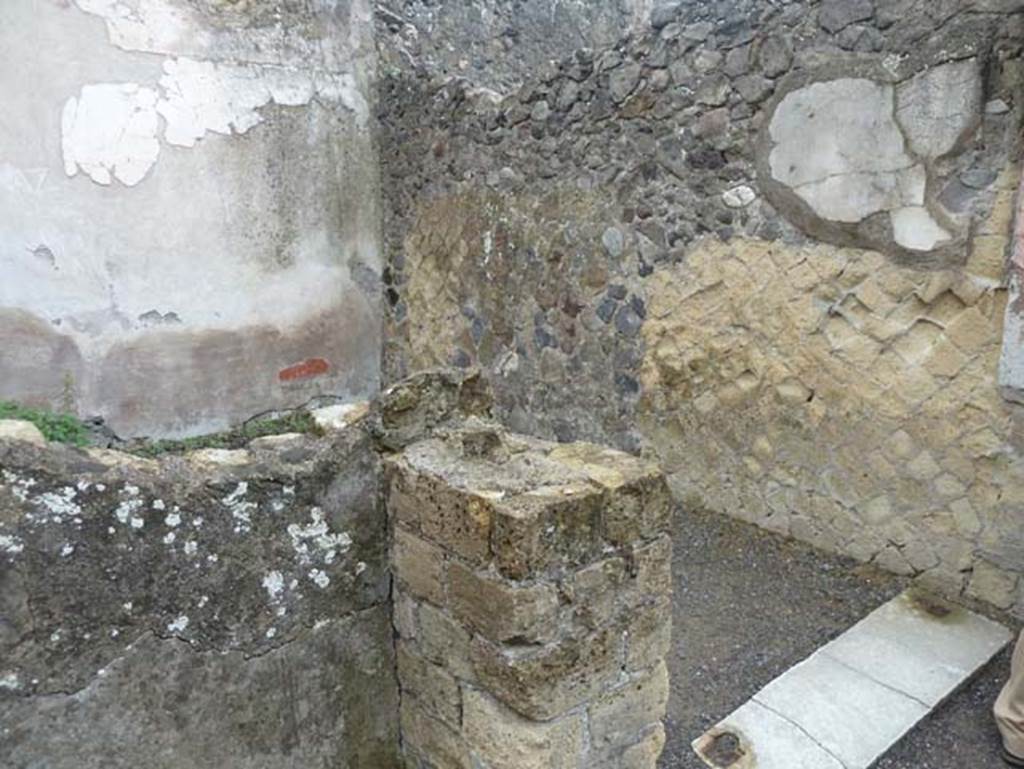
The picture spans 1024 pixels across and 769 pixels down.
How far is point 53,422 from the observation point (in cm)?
454

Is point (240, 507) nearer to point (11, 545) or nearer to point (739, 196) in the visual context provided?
point (11, 545)

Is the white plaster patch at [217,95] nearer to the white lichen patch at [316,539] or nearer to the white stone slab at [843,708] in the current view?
the white lichen patch at [316,539]

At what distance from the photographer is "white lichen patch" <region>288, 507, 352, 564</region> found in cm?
153

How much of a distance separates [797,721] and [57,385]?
421 cm

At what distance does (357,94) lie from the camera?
5473 mm

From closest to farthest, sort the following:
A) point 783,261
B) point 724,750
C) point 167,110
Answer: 1. point 724,750
2. point 783,261
3. point 167,110

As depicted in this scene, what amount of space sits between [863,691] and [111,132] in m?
4.54

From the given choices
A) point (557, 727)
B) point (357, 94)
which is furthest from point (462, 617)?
point (357, 94)

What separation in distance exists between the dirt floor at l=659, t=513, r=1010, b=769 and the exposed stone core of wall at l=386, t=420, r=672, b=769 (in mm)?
844

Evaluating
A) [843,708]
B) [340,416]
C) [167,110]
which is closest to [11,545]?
[340,416]

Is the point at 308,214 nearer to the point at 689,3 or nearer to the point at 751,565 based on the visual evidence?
the point at 689,3

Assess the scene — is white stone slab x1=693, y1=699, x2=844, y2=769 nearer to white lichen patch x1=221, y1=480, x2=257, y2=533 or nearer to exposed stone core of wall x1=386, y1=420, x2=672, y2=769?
exposed stone core of wall x1=386, y1=420, x2=672, y2=769

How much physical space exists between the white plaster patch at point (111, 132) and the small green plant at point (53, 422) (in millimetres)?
1319

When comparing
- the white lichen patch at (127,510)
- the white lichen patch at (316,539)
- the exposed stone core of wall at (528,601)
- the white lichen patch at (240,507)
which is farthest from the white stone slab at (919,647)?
the white lichen patch at (127,510)
